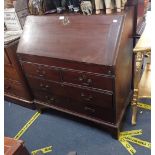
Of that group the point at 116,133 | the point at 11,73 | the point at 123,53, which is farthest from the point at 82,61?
the point at 11,73

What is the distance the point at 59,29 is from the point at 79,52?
306mm

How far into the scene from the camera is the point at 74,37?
4.87ft

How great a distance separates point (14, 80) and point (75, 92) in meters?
0.85

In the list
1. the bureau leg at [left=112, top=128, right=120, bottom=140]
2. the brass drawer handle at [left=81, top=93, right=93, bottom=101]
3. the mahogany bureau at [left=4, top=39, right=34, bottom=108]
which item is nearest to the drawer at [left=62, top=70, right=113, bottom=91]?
the brass drawer handle at [left=81, top=93, right=93, bottom=101]

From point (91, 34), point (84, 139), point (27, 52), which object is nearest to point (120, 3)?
point (91, 34)

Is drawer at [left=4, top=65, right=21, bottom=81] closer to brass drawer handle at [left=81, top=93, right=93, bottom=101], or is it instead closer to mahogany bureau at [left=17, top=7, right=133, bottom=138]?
mahogany bureau at [left=17, top=7, right=133, bottom=138]

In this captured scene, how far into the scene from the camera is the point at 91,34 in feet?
4.62

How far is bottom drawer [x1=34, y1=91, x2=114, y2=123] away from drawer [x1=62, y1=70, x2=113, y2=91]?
228 mm

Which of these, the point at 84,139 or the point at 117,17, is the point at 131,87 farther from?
the point at 117,17

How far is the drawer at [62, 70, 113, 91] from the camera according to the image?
138 cm

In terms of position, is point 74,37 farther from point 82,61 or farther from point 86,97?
point 86,97

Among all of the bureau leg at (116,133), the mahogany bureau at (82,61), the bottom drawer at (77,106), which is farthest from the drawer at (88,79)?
the bureau leg at (116,133)

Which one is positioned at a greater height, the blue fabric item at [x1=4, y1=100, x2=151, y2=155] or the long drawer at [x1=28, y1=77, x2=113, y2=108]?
the long drawer at [x1=28, y1=77, x2=113, y2=108]

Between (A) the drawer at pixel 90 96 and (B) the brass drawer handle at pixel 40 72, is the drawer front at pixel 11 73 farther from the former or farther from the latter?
(A) the drawer at pixel 90 96
